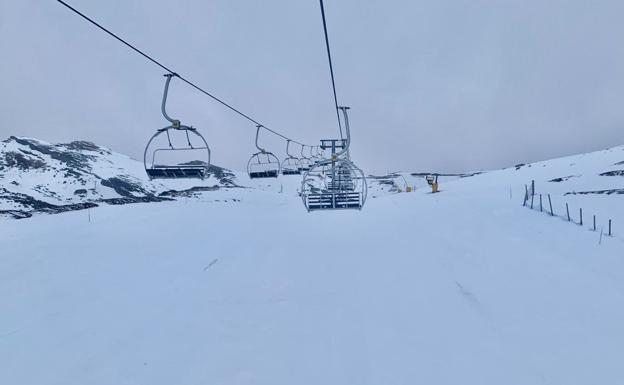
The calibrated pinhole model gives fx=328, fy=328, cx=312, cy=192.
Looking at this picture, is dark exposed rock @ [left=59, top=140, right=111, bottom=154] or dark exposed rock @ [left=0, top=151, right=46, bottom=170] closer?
dark exposed rock @ [left=0, top=151, right=46, bottom=170]

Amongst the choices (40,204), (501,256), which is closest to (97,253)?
(501,256)

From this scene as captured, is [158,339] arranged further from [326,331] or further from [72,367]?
[326,331]

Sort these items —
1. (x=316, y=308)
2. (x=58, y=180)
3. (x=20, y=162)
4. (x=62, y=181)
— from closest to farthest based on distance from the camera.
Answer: (x=316, y=308) < (x=58, y=180) < (x=62, y=181) < (x=20, y=162)

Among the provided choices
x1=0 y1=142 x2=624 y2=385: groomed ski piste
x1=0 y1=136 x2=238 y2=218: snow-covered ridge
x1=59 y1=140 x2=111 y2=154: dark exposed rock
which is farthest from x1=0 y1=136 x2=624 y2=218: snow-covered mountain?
x1=0 y1=142 x2=624 y2=385: groomed ski piste

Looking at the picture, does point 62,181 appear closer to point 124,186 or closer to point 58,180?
point 58,180

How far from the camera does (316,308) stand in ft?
25.1

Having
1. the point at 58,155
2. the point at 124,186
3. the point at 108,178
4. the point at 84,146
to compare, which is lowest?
the point at 124,186

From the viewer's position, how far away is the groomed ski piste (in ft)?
17.6

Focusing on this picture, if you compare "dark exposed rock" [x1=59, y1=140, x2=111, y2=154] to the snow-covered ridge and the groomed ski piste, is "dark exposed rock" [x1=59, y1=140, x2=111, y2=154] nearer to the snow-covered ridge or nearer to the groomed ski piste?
the snow-covered ridge

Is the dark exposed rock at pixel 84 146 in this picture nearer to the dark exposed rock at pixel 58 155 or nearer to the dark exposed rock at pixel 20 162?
the dark exposed rock at pixel 58 155

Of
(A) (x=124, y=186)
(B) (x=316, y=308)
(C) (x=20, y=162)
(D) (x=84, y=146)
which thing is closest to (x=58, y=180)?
(C) (x=20, y=162)

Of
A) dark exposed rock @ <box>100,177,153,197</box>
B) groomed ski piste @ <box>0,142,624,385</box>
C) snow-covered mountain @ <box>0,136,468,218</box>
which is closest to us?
groomed ski piste @ <box>0,142,624,385</box>

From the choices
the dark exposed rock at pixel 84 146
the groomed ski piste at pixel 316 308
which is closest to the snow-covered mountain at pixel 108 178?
the dark exposed rock at pixel 84 146

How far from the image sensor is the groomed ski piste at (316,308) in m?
5.38
